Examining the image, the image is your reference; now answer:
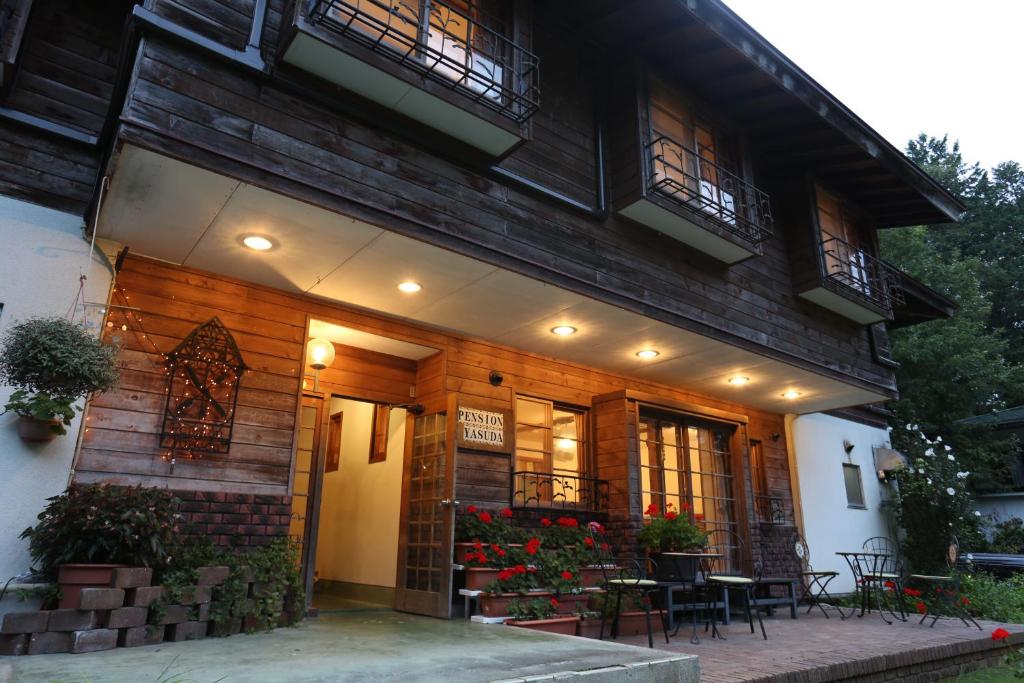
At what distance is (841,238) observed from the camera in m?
9.34

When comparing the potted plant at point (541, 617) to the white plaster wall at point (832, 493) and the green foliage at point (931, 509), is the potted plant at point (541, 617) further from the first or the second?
the green foliage at point (931, 509)

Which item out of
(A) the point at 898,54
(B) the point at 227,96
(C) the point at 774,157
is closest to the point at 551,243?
(B) the point at 227,96

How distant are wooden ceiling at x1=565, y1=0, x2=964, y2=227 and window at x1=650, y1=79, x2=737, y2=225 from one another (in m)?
0.33

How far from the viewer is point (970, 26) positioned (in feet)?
121

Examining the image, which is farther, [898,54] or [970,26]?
[898,54]

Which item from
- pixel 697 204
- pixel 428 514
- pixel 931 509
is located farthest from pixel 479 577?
pixel 931 509

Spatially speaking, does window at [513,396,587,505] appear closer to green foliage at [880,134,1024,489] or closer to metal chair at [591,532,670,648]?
metal chair at [591,532,670,648]

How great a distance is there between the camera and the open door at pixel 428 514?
586cm

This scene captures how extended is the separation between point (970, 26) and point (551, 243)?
43.7 metres

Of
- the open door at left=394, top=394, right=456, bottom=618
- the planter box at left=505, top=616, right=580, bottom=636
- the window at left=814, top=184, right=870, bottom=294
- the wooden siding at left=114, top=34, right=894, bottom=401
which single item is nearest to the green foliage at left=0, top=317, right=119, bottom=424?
the wooden siding at left=114, top=34, right=894, bottom=401

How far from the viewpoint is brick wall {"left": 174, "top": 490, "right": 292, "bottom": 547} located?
4777 millimetres

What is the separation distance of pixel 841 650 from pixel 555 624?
2342mm

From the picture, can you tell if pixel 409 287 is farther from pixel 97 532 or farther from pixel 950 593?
pixel 950 593

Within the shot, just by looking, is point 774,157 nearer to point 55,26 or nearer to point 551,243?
point 551,243
